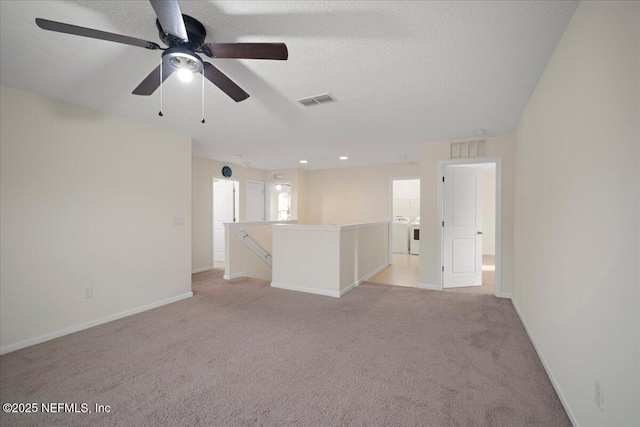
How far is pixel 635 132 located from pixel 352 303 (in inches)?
129

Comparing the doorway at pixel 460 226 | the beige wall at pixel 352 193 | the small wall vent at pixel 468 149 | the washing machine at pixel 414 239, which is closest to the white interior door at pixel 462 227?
the doorway at pixel 460 226

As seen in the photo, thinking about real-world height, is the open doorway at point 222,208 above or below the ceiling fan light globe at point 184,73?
below

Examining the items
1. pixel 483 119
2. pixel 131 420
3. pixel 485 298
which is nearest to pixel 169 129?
pixel 131 420

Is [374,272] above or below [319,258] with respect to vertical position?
below

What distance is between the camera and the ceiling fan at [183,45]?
1354 millimetres

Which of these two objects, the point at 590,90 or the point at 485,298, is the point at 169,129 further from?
the point at 485,298

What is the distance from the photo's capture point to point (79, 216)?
120 inches

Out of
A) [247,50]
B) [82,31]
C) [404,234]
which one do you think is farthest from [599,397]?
[404,234]

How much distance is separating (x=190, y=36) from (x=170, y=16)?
A: 1.32ft

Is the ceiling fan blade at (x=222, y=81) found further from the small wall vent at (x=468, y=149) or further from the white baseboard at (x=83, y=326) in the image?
the small wall vent at (x=468, y=149)

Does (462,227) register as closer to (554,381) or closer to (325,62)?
(554,381)

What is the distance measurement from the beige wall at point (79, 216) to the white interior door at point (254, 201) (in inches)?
128

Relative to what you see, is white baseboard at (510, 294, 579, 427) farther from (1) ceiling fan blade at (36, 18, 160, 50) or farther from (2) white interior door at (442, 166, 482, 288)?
(1) ceiling fan blade at (36, 18, 160, 50)

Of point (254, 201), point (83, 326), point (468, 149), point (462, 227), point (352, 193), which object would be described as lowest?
point (83, 326)
